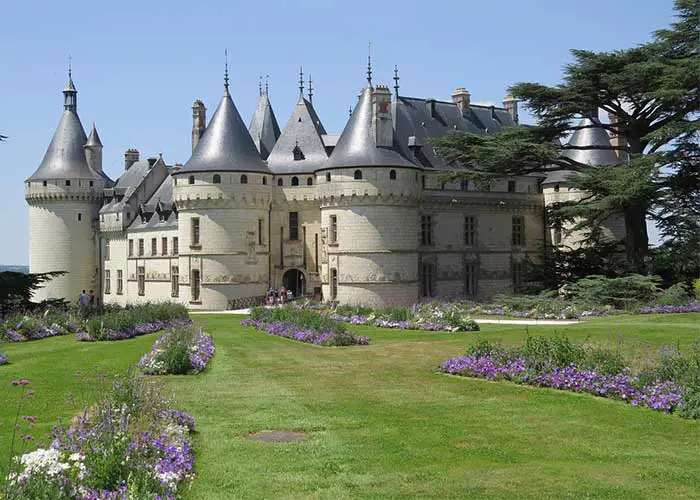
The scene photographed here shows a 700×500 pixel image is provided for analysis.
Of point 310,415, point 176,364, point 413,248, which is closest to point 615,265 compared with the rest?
point 413,248

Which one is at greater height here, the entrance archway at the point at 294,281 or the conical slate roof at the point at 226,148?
the conical slate roof at the point at 226,148

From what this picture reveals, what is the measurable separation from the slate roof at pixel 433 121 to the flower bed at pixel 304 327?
17.6 m

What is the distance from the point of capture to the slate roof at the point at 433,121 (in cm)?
4700

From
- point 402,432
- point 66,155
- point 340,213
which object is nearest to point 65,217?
point 66,155

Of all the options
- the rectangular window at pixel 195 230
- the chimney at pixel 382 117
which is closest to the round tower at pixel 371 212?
the chimney at pixel 382 117

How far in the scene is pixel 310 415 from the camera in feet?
41.8

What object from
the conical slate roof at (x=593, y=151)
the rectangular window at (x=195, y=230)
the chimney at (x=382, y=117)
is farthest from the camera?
the conical slate roof at (x=593, y=151)

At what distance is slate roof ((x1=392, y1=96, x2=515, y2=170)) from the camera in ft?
154

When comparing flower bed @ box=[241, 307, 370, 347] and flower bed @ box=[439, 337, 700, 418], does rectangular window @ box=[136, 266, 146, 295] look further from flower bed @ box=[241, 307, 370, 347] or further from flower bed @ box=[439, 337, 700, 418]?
flower bed @ box=[439, 337, 700, 418]

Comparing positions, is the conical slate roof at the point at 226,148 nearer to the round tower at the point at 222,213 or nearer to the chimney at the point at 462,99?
the round tower at the point at 222,213

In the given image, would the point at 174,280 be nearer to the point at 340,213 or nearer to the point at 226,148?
the point at 226,148

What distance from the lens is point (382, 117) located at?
43.8m

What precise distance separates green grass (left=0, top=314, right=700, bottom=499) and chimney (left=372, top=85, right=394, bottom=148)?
25.7 meters

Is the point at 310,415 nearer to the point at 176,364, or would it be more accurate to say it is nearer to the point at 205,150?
the point at 176,364
